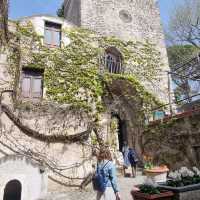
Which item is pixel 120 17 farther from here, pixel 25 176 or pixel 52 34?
pixel 25 176

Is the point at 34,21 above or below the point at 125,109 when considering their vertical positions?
above

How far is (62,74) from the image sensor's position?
400 inches

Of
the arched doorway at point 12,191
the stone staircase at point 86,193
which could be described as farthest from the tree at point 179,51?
the arched doorway at point 12,191

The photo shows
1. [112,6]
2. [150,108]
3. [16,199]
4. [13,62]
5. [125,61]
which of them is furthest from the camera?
[112,6]

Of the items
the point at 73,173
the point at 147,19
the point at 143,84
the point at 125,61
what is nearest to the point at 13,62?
the point at 73,173

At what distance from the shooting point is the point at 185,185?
13.8ft

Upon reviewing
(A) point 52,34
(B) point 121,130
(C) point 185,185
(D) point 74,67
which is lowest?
(C) point 185,185

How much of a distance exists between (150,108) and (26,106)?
20.6 feet

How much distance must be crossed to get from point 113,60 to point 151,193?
9577 millimetres

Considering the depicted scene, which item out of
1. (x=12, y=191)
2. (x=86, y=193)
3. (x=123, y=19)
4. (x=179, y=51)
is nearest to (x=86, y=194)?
(x=86, y=193)

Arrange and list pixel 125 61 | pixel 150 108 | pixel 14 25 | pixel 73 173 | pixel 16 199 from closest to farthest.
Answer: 1. pixel 16 199
2. pixel 73 173
3. pixel 14 25
4. pixel 150 108
5. pixel 125 61

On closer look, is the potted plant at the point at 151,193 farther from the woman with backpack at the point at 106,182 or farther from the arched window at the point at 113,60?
the arched window at the point at 113,60

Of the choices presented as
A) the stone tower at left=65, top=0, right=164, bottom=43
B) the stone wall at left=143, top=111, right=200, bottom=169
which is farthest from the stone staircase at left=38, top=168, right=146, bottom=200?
the stone tower at left=65, top=0, right=164, bottom=43

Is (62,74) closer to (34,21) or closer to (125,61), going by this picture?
(34,21)
